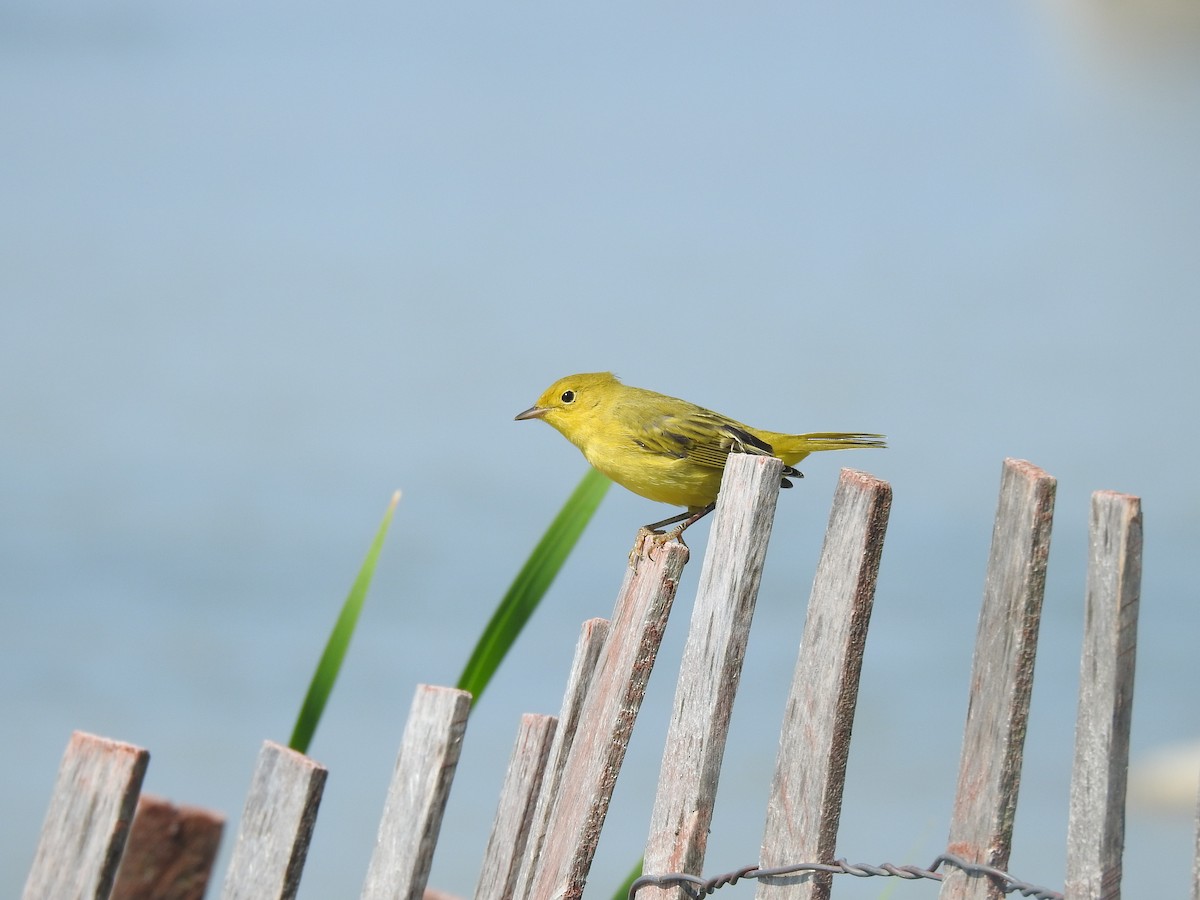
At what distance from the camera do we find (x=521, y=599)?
3.25 metres

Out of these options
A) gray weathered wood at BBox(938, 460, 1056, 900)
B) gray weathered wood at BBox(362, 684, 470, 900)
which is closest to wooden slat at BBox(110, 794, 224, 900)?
gray weathered wood at BBox(362, 684, 470, 900)

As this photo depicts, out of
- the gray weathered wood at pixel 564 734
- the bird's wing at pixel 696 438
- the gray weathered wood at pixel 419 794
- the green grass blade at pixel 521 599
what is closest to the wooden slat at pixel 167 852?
the green grass blade at pixel 521 599

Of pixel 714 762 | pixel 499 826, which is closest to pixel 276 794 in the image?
pixel 499 826

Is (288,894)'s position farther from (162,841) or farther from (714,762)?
(162,841)

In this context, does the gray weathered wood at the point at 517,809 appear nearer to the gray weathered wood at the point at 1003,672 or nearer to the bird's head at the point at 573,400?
the gray weathered wood at the point at 1003,672

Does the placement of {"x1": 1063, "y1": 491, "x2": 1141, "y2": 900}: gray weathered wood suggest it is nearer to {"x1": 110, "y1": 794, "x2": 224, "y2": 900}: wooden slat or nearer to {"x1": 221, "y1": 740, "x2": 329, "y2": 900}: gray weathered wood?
{"x1": 221, "y1": 740, "x2": 329, "y2": 900}: gray weathered wood

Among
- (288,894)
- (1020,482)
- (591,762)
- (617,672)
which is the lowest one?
(288,894)

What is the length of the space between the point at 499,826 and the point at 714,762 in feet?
2.04

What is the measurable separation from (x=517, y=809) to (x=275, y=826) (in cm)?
45

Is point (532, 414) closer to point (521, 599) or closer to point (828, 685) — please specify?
point (521, 599)

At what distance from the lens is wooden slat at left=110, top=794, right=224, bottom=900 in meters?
3.44

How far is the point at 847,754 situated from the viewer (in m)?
2.12

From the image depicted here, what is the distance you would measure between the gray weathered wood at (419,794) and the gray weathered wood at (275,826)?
14cm

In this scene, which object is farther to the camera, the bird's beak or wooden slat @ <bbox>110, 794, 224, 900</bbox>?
the bird's beak
